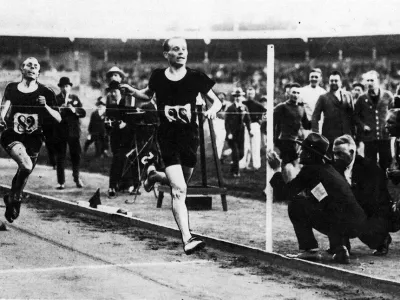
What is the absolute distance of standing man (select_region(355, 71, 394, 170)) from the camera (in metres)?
15.7

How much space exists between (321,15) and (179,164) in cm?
950

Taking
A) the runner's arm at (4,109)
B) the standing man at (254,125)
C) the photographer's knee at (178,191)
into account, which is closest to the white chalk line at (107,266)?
the photographer's knee at (178,191)

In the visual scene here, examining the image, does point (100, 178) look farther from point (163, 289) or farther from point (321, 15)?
point (163, 289)

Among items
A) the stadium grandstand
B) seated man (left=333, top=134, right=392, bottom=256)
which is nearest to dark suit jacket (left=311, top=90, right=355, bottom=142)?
seated man (left=333, top=134, right=392, bottom=256)

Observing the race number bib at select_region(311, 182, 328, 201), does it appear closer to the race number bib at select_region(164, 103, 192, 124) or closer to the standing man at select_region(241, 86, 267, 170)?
the race number bib at select_region(164, 103, 192, 124)

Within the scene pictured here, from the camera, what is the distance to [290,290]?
307 inches

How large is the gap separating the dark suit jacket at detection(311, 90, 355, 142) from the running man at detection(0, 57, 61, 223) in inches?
175

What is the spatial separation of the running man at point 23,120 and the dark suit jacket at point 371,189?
4132 millimetres

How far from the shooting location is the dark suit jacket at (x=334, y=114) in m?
14.6

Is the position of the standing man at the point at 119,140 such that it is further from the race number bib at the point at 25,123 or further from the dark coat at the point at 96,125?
the dark coat at the point at 96,125

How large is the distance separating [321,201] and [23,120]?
14.0 ft

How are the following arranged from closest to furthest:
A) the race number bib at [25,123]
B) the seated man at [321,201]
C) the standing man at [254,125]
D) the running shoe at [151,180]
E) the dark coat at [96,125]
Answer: the seated man at [321,201]
the race number bib at [25,123]
the running shoe at [151,180]
the standing man at [254,125]
the dark coat at [96,125]

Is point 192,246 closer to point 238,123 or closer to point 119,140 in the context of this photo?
point 119,140

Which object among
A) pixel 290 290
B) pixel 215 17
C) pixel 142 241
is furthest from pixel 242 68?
pixel 290 290
